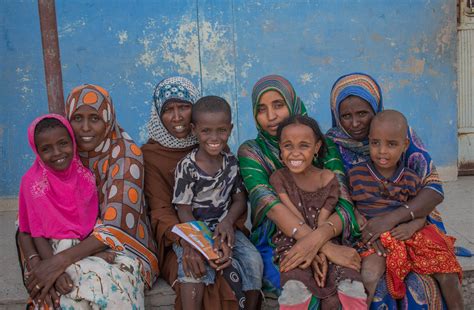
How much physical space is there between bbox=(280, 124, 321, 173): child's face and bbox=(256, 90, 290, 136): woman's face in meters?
0.22

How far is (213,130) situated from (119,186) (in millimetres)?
617

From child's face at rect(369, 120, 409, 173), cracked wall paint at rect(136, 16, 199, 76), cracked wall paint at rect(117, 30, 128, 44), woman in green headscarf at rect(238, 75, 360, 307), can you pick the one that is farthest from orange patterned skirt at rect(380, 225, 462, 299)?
cracked wall paint at rect(117, 30, 128, 44)

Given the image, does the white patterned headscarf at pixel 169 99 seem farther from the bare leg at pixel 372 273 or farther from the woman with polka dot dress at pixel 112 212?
the bare leg at pixel 372 273

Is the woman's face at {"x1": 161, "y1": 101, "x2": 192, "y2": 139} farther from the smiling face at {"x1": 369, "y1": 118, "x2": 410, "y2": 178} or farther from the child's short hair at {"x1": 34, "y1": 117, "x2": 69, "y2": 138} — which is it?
the smiling face at {"x1": 369, "y1": 118, "x2": 410, "y2": 178}

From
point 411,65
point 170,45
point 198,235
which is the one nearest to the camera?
point 198,235

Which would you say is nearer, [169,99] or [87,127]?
[87,127]

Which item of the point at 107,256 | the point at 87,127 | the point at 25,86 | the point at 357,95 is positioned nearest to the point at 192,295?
the point at 107,256

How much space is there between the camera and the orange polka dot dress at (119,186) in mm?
3217

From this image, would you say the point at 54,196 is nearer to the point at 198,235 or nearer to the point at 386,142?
the point at 198,235

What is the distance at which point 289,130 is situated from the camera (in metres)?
3.22

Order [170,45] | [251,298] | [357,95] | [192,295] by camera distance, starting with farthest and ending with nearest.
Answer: [170,45]
[357,95]
[251,298]
[192,295]

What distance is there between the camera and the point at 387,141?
3.19 metres

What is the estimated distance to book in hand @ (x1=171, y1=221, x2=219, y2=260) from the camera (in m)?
3.05

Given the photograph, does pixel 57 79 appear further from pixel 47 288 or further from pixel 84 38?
pixel 84 38
